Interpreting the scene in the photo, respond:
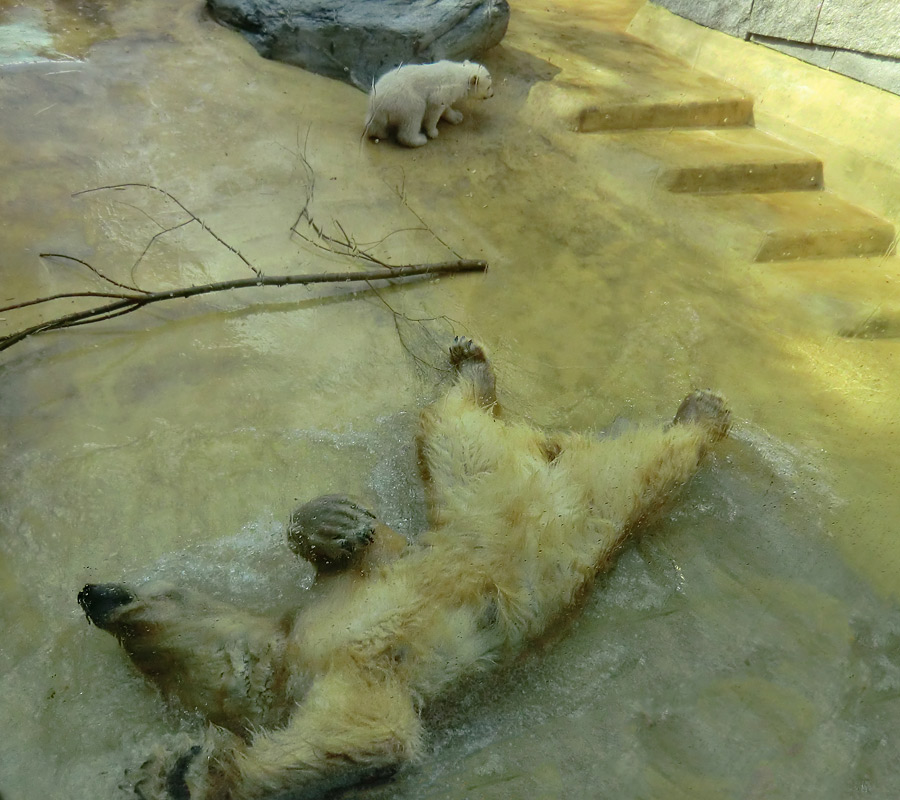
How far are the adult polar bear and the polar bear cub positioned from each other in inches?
113

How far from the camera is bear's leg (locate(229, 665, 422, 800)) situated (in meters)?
1.99

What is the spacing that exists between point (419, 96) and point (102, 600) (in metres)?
3.88

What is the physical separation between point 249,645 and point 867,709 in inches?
73.6

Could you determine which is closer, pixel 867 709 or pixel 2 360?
pixel 867 709

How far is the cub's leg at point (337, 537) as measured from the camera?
247 cm

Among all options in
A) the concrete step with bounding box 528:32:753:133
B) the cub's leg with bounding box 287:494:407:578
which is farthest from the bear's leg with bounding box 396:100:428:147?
the cub's leg with bounding box 287:494:407:578

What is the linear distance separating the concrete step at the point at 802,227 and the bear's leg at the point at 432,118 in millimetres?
1817

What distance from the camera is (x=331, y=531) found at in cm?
247

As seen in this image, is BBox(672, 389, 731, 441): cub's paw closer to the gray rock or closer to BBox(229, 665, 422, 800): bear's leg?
BBox(229, 665, 422, 800): bear's leg

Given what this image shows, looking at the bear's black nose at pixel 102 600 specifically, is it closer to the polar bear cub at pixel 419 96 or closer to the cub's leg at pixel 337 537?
the cub's leg at pixel 337 537

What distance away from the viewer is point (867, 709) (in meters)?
2.26

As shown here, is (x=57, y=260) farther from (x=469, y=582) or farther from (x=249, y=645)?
(x=469, y=582)

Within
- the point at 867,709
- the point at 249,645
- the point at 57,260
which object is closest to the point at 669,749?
the point at 867,709

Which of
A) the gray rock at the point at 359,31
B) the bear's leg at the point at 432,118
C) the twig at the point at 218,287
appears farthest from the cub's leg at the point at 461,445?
the gray rock at the point at 359,31
